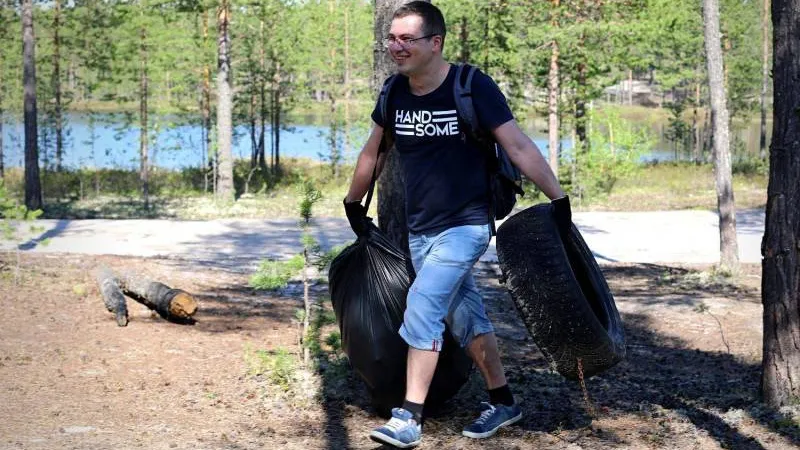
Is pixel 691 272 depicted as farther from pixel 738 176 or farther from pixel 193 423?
pixel 738 176

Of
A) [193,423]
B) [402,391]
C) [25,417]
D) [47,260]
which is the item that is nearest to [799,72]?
[402,391]

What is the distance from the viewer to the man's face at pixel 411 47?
4.48m

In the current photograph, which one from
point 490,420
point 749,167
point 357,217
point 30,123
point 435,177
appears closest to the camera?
point 435,177

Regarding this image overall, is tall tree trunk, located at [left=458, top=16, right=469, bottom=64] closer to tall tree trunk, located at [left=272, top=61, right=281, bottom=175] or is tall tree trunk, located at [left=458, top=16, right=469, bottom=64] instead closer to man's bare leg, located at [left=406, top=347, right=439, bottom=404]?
tall tree trunk, located at [left=272, top=61, right=281, bottom=175]

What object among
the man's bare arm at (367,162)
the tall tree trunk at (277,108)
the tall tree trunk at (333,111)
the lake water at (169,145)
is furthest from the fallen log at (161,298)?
the tall tree trunk at (277,108)

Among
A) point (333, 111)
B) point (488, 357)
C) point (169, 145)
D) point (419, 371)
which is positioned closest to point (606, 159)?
point (333, 111)

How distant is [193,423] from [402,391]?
3.76 ft

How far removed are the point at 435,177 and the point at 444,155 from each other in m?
0.11

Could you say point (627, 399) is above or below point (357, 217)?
below

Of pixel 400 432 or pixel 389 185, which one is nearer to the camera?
pixel 400 432

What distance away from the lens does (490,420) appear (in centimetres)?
490

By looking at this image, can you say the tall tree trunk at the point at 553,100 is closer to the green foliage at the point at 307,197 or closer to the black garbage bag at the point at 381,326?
the green foliage at the point at 307,197

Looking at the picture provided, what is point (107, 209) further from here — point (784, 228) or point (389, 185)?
point (784, 228)

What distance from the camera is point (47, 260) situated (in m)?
11.9
